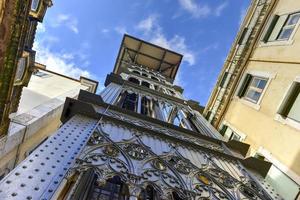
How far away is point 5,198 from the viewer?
2.96 metres

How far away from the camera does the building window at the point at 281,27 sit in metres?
10.4

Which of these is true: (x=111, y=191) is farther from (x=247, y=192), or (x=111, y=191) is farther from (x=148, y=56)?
(x=148, y=56)

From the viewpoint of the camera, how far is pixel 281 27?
36.5ft

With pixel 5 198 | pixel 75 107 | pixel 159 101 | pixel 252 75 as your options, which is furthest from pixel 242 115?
pixel 5 198

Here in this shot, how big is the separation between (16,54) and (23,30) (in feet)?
1.56

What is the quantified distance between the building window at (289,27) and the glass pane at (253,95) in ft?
7.09

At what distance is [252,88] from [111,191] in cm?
788

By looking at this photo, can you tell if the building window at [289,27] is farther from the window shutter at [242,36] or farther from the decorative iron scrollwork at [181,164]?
the decorative iron scrollwork at [181,164]

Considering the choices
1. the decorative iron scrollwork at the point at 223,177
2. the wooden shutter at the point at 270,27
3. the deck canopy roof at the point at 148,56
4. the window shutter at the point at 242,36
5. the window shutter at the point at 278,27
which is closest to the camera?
the decorative iron scrollwork at the point at 223,177

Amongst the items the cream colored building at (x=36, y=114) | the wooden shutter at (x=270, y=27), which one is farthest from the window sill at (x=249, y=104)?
the cream colored building at (x=36, y=114)

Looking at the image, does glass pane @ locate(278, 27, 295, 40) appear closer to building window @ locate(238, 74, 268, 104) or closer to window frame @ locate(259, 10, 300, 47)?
window frame @ locate(259, 10, 300, 47)

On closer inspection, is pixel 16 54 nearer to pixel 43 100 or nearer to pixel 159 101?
pixel 159 101

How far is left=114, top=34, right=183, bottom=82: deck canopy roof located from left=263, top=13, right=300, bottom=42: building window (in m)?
10.1

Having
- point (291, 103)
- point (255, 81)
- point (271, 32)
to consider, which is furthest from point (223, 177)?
point (271, 32)
